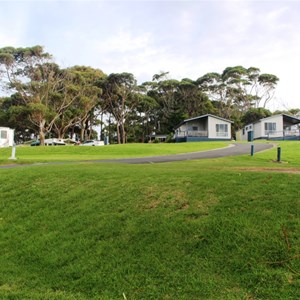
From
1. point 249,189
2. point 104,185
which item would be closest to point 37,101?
point 104,185

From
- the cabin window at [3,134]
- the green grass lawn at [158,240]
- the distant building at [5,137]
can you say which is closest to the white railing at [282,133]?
the distant building at [5,137]

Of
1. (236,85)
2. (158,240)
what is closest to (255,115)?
(236,85)

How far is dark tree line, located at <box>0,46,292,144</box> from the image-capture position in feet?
133

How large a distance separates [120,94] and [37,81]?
51.6 feet

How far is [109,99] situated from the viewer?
54.1 m

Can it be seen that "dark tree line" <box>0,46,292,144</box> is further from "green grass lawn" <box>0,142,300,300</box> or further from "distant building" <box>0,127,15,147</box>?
"green grass lawn" <box>0,142,300,300</box>

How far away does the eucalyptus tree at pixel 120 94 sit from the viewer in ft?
169

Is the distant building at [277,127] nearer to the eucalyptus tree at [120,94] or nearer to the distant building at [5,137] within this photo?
the eucalyptus tree at [120,94]

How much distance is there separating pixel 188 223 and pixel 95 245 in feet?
5.28

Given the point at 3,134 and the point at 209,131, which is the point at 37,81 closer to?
the point at 3,134

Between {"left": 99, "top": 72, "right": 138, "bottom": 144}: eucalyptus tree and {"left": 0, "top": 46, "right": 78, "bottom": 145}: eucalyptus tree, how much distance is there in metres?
9.76

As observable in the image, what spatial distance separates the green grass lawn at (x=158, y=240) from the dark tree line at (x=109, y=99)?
3492 cm

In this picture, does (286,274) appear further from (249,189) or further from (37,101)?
(37,101)

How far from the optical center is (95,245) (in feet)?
17.1
